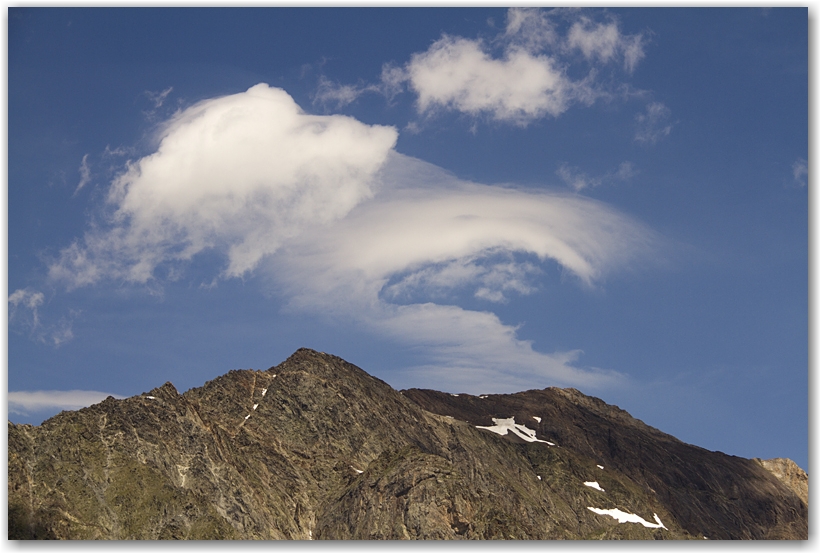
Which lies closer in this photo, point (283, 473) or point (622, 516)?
point (283, 473)

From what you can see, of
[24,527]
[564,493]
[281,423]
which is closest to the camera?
[24,527]

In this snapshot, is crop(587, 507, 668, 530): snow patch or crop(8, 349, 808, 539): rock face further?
crop(587, 507, 668, 530): snow patch

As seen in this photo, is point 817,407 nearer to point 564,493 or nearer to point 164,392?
point 164,392

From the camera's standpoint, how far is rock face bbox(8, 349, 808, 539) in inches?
4673

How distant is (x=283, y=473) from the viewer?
139m

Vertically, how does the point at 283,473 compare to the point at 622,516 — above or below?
above

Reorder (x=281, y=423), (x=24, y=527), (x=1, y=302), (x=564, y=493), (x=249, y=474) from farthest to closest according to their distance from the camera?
(x=564, y=493) < (x=281, y=423) < (x=249, y=474) < (x=24, y=527) < (x=1, y=302)

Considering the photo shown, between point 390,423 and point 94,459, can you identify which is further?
point 390,423

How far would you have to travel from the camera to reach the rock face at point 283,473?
118688 millimetres

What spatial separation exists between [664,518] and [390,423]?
62790 mm

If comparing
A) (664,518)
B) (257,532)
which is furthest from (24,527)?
(664,518)

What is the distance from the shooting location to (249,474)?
135125 mm

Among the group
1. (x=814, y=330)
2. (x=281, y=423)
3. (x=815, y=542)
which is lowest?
(x=815, y=542)

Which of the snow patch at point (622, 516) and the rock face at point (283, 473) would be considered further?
the snow patch at point (622, 516)
